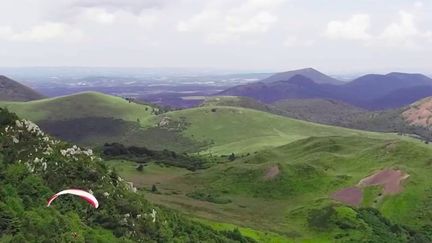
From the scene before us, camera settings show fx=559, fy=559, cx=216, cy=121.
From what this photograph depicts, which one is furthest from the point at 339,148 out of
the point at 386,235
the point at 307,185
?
the point at 386,235

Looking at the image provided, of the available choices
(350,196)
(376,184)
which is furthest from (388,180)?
(350,196)

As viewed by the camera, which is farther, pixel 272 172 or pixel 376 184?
pixel 272 172

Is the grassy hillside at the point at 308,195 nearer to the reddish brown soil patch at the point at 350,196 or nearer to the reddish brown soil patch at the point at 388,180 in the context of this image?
the reddish brown soil patch at the point at 350,196

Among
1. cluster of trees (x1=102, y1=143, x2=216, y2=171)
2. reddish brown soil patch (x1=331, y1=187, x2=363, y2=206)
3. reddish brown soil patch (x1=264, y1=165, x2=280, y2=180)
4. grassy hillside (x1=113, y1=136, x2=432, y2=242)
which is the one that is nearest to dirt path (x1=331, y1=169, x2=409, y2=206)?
reddish brown soil patch (x1=331, y1=187, x2=363, y2=206)

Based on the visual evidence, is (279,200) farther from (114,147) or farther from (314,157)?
(114,147)

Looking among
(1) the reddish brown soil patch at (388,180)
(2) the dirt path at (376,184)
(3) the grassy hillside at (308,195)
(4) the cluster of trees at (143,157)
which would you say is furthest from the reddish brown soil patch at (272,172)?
(4) the cluster of trees at (143,157)

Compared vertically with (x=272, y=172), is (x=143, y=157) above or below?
below

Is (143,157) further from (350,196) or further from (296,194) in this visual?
(350,196)
